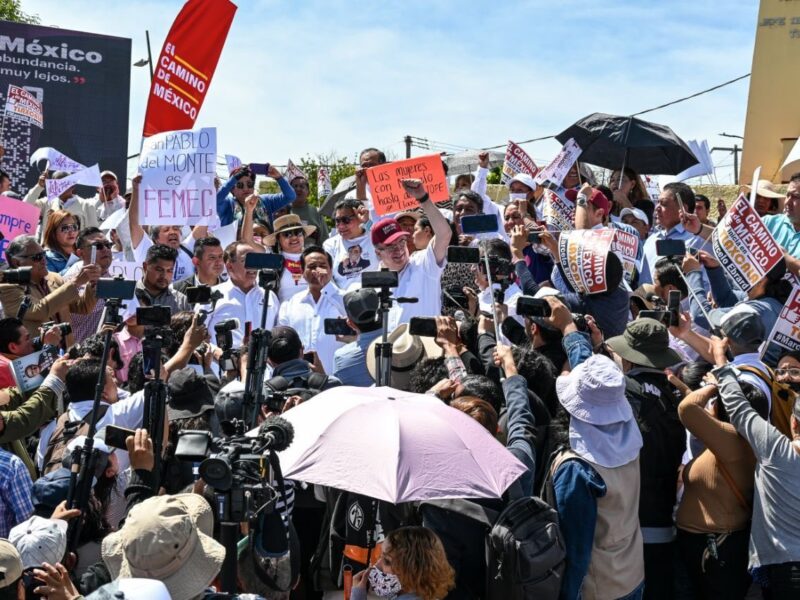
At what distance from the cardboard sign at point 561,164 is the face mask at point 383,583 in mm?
Result: 7120

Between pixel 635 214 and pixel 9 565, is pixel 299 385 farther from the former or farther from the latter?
pixel 635 214

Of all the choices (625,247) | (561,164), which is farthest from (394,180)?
(561,164)

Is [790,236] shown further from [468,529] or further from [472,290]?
[468,529]

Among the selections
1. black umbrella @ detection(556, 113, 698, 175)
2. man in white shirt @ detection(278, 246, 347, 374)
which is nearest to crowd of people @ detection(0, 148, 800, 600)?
man in white shirt @ detection(278, 246, 347, 374)

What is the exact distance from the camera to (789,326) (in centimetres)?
560

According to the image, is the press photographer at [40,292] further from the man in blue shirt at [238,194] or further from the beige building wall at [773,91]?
the beige building wall at [773,91]

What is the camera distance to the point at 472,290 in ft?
24.4

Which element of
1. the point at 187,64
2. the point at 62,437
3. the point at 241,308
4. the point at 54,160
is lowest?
the point at 62,437

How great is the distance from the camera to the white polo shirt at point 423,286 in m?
7.29

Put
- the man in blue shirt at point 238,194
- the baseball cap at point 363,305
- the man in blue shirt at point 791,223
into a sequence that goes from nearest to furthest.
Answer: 1. the baseball cap at point 363,305
2. the man in blue shirt at point 791,223
3. the man in blue shirt at point 238,194

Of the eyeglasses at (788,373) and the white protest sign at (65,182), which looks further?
the white protest sign at (65,182)

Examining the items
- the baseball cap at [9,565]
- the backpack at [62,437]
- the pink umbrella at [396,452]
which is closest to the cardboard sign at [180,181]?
the backpack at [62,437]

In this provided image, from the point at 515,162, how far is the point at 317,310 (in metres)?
4.40

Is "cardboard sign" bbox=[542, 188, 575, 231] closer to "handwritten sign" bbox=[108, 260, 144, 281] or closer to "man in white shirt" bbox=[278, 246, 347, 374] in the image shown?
"man in white shirt" bbox=[278, 246, 347, 374]
